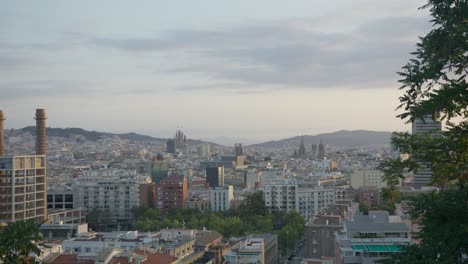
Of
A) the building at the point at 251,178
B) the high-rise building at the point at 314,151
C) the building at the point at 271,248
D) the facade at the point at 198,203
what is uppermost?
the high-rise building at the point at 314,151

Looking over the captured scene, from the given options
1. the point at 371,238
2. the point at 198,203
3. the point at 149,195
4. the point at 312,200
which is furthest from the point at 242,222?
the point at 371,238

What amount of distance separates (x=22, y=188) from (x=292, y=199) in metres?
23.0

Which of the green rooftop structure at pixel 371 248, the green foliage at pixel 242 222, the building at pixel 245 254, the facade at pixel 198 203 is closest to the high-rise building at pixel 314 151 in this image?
the facade at pixel 198 203

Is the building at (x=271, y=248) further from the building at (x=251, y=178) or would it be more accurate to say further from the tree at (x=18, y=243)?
the building at (x=251, y=178)

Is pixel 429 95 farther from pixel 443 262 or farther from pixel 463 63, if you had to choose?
pixel 443 262

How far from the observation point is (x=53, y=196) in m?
62.2

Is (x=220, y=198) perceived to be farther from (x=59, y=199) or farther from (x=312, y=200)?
(x=59, y=199)

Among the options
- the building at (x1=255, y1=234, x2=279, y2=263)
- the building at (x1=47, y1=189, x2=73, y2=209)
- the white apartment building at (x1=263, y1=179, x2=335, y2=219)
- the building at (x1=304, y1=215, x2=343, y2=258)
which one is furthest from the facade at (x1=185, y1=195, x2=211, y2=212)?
the building at (x1=304, y1=215, x2=343, y2=258)

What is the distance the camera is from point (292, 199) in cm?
6028

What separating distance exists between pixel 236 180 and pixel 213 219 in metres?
58.1

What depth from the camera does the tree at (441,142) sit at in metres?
8.73

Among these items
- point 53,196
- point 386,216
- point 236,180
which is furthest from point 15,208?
point 236,180

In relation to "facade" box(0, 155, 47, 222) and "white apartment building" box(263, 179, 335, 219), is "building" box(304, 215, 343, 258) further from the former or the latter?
"white apartment building" box(263, 179, 335, 219)

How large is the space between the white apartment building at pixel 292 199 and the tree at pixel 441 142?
49.5m
